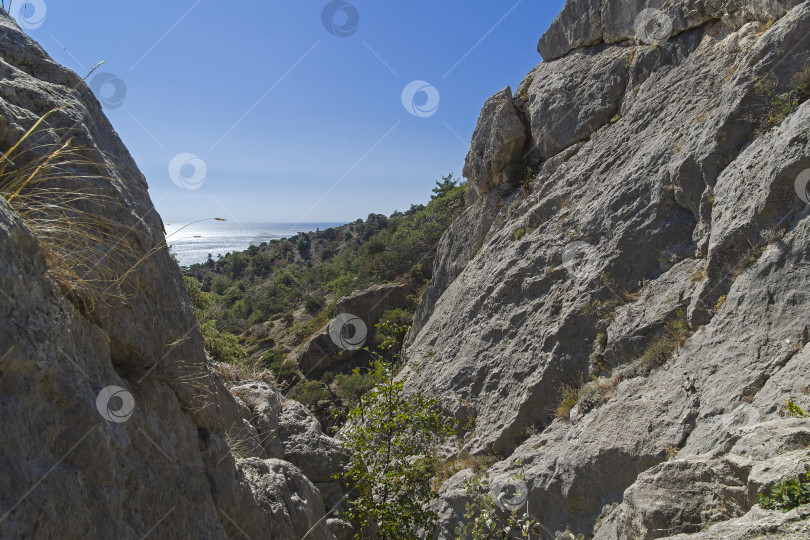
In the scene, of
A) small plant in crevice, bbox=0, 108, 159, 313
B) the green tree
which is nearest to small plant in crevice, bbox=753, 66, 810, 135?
the green tree

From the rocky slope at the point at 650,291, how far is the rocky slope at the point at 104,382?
3.20 meters

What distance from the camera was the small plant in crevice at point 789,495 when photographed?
112 inches

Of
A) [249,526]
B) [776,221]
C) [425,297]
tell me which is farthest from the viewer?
[425,297]

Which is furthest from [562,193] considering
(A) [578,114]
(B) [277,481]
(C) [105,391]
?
(C) [105,391]

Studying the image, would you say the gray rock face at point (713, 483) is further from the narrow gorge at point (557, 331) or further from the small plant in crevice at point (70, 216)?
the small plant in crevice at point (70, 216)

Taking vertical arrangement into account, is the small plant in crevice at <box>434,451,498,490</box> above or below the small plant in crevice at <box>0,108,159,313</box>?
below

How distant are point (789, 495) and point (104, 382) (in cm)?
428

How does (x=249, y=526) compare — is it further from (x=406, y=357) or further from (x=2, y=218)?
(x=406, y=357)

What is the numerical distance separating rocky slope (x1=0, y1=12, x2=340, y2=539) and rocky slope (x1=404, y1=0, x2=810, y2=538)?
320cm

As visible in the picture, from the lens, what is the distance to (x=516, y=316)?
385 inches

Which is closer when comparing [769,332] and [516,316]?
[769,332]

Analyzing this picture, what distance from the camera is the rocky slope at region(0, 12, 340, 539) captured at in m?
2.19

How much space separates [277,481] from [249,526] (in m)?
0.93

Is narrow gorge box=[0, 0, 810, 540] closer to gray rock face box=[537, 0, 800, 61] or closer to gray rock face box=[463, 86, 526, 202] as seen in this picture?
gray rock face box=[537, 0, 800, 61]
